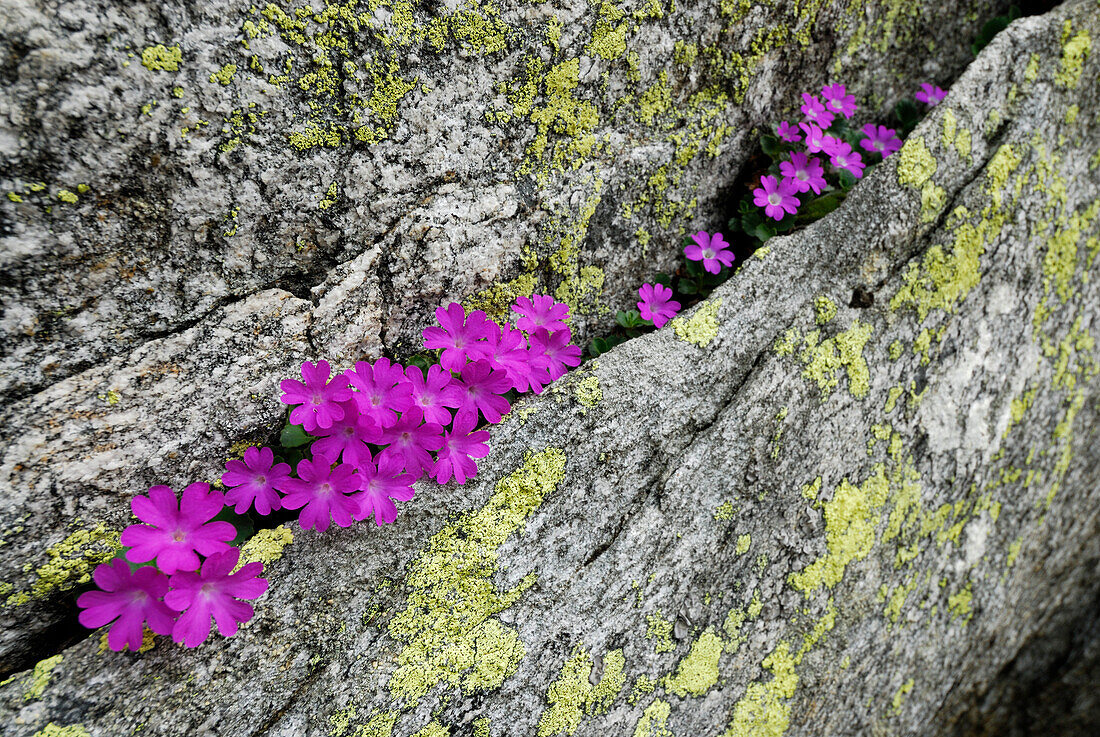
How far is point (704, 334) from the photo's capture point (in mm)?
2572

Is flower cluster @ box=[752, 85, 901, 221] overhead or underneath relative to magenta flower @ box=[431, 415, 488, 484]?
overhead

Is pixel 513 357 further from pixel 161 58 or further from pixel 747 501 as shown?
pixel 161 58

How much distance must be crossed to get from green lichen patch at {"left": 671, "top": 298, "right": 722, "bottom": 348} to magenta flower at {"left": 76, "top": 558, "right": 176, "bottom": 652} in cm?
194

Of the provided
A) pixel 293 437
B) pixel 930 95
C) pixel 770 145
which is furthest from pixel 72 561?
pixel 930 95

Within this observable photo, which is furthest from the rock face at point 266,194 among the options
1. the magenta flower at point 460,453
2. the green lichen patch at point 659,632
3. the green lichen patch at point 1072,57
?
the green lichen patch at point 1072,57

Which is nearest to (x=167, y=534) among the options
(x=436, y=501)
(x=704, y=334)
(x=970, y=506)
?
(x=436, y=501)

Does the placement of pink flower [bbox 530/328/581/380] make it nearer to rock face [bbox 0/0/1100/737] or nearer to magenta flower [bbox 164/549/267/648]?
rock face [bbox 0/0/1100/737]

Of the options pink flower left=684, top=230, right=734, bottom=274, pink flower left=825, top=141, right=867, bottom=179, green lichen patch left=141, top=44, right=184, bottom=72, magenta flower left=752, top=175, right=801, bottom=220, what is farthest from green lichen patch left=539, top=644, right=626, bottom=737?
pink flower left=825, top=141, right=867, bottom=179

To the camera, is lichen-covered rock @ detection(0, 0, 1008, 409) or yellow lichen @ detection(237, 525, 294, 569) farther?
yellow lichen @ detection(237, 525, 294, 569)

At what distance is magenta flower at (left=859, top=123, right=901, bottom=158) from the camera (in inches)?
125

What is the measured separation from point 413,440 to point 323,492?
0.32 meters

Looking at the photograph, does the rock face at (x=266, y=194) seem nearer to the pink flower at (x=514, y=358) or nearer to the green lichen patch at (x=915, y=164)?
the pink flower at (x=514, y=358)

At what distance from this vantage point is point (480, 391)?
2252 millimetres

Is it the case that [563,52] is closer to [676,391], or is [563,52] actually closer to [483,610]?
[676,391]
